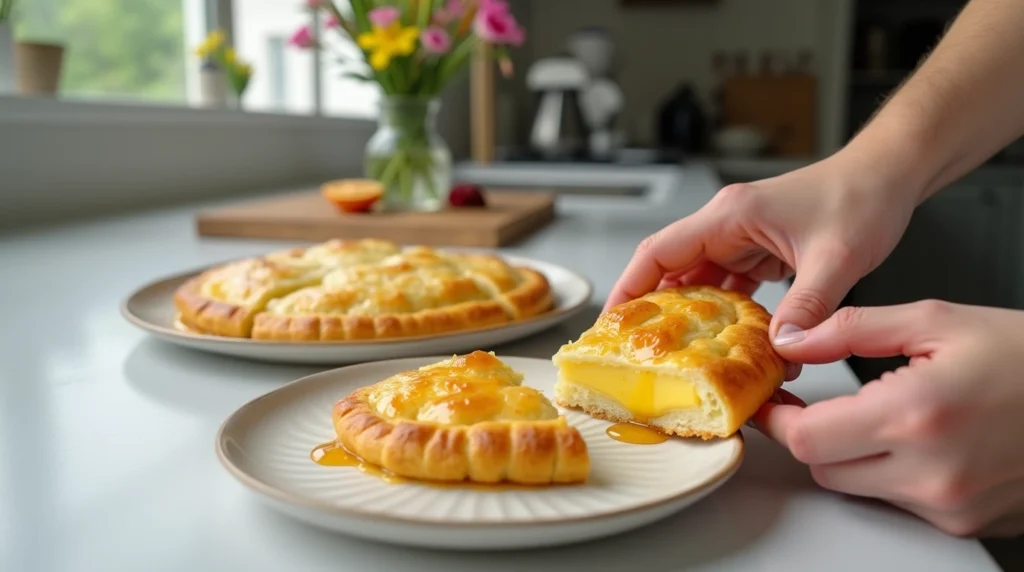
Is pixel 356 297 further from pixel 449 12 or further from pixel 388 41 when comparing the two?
pixel 449 12

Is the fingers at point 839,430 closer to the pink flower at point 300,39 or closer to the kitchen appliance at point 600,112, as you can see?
the pink flower at point 300,39

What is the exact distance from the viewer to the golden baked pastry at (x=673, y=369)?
660mm

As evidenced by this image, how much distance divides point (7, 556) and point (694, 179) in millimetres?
2914

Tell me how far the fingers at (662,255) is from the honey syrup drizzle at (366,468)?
385 mm

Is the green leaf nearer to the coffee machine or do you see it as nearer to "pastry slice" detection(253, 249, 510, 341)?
"pastry slice" detection(253, 249, 510, 341)

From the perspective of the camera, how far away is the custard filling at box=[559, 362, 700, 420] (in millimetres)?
675

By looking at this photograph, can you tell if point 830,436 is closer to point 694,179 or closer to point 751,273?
point 751,273

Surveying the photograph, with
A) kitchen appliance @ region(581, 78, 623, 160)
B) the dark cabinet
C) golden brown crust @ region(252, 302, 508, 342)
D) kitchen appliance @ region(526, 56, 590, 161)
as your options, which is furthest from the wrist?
the dark cabinet

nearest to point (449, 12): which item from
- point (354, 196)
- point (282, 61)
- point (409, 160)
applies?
point (409, 160)

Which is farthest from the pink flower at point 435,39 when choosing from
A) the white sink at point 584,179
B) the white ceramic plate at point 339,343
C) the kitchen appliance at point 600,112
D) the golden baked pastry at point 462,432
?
the kitchen appliance at point 600,112

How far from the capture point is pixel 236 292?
102cm

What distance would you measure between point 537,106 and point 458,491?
5480 mm

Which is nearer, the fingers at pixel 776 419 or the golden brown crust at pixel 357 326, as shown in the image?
the fingers at pixel 776 419

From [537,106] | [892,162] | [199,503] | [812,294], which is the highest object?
[537,106]
